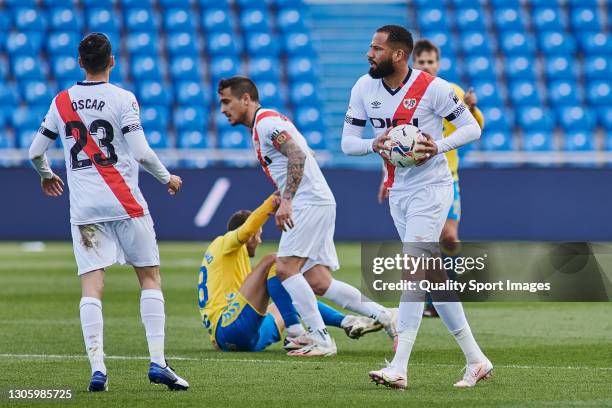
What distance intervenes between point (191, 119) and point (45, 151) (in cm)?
1592

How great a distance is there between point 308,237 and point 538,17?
17496 mm

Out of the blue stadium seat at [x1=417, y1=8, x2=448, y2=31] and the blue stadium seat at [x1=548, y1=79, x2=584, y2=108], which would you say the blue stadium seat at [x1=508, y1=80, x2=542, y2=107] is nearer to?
the blue stadium seat at [x1=548, y1=79, x2=584, y2=108]

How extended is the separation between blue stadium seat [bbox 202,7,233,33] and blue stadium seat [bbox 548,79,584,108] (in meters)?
6.47

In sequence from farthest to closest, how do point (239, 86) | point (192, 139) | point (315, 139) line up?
point (315, 139) → point (192, 139) → point (239, 86)

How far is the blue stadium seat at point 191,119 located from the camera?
22.9m

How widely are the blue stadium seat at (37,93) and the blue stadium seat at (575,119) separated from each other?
31.9 feet

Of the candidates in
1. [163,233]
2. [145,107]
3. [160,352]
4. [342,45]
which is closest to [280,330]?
[160,352]

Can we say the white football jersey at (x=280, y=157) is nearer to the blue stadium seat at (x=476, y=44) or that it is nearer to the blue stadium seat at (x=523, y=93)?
the blue stadium seat at (x=523, y=93)

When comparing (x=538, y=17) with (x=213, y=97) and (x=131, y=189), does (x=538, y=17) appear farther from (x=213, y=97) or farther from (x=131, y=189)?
(x=131, y=189)

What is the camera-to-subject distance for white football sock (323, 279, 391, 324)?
8.84 m

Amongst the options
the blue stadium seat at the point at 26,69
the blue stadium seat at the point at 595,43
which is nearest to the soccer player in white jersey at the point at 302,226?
the blue stadium seat at the point at 26,69

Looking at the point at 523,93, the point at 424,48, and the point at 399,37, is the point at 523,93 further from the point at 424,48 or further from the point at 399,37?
the point at 399,37

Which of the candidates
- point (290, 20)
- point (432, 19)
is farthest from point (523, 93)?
point (290, 20)

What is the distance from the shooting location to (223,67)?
2373 cm
